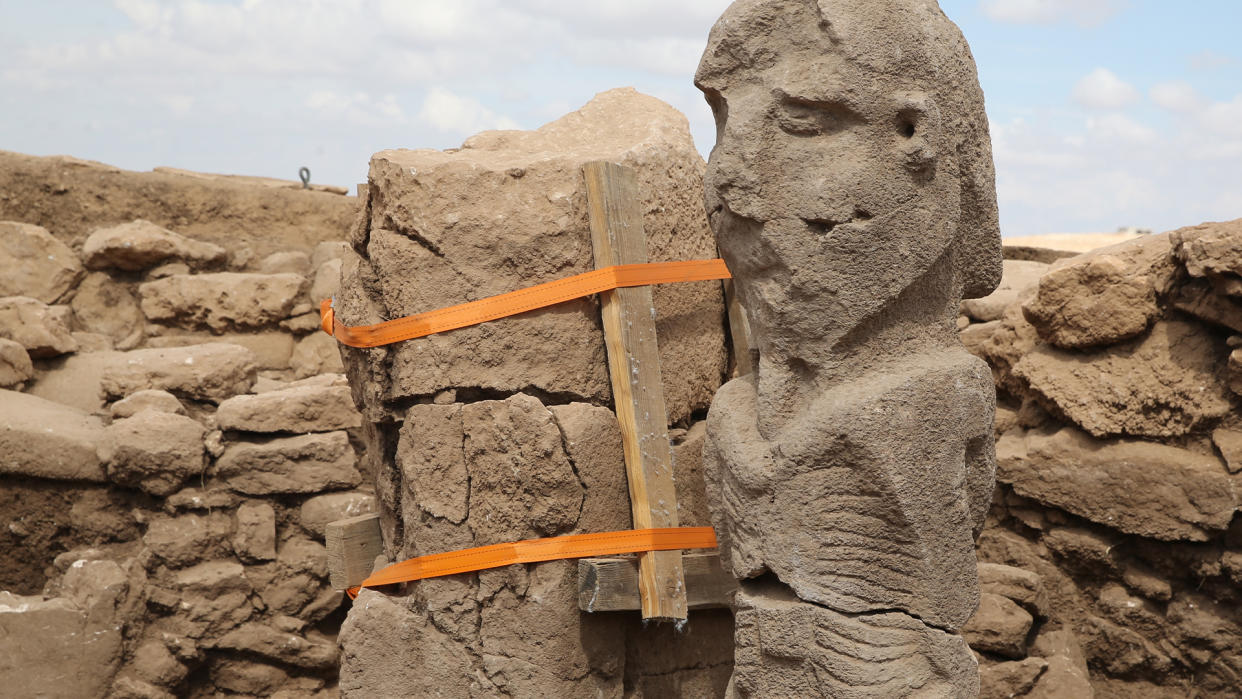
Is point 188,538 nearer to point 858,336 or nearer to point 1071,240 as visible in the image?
point 858,336

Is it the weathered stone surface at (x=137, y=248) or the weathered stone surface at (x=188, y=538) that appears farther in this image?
the weathered stone surface at (x=137, y=248)

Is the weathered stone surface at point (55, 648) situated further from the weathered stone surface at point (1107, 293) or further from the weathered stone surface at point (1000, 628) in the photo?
the weathered stone surface at point (1107, 293)

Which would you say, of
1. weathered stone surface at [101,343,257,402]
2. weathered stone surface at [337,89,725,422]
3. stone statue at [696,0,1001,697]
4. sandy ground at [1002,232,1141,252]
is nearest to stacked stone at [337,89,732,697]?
weathered stone surface at [337,89,725,422]

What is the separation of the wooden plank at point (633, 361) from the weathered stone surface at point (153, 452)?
2519 millimetres

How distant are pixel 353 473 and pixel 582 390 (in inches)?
85.2

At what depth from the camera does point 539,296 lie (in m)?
3.43

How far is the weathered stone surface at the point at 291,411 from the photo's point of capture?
5281mm

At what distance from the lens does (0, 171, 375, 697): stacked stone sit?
16.3 ft

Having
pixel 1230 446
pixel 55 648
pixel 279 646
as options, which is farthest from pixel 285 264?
pixel 1230 446

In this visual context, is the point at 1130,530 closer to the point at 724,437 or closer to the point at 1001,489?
the point at 1001,489

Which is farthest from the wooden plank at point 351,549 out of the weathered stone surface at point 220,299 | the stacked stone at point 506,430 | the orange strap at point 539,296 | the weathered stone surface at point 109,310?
the weathered stone surface at point 109,310

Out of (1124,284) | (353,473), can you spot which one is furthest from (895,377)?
(353,473)

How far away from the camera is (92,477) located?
5164 mm

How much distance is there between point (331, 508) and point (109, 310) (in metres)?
1.98
